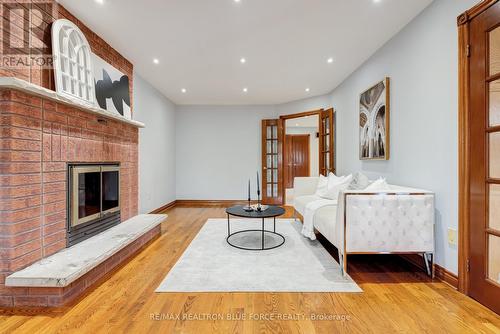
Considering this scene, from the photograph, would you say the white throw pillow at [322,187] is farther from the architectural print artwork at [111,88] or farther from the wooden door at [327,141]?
the architectural print artwork at [111,88]

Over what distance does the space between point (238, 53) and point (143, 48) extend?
124cm

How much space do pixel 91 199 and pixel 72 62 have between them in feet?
4.63

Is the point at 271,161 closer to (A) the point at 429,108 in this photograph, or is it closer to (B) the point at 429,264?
(A) the point at 429,108

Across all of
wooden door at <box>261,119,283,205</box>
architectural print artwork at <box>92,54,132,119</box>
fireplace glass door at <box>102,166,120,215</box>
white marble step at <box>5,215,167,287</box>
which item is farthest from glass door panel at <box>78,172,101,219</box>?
wooden door at <box>261,119,283,205</box>

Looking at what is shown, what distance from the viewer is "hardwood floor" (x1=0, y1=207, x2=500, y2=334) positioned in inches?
62.2

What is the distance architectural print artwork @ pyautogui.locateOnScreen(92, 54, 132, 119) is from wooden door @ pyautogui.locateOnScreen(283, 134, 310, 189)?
21.5 feet

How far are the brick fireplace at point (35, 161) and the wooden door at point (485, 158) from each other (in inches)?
119

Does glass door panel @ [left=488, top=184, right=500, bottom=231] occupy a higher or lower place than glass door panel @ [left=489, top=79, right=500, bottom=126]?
lower

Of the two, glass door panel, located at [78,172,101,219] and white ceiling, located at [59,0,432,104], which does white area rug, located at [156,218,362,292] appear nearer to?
glass door panel, located at [78,172,101,219]

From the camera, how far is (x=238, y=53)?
342cm

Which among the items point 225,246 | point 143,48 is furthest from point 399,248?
point 143,48

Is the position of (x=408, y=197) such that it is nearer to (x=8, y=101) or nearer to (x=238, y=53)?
(x=238, y=53)

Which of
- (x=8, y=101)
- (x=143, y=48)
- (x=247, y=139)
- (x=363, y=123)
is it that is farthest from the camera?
(x=247, y=139)

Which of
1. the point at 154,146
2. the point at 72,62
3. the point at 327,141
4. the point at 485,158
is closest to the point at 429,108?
the point at 485,158
